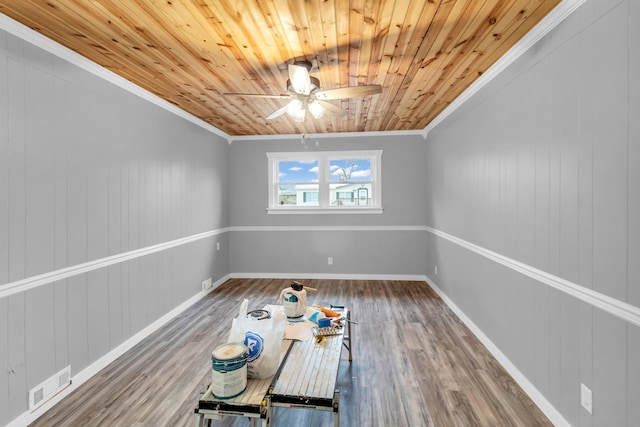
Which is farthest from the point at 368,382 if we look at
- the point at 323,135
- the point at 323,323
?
the point at 323,135

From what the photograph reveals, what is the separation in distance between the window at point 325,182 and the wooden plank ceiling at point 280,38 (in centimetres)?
221

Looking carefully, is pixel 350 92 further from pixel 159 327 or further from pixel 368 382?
pixel 159 327

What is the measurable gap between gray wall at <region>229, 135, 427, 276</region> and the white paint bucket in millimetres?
4074

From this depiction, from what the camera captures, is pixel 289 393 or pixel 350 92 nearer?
pixel 289 393

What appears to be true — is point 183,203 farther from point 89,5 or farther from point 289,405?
point 289,405

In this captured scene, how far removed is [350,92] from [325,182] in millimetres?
3103

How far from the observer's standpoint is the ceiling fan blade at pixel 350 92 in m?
2.38

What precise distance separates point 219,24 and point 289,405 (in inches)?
88.3

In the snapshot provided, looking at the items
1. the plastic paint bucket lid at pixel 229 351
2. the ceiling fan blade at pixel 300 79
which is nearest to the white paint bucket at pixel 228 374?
the plastic paint bucket lid at pixel 229 351

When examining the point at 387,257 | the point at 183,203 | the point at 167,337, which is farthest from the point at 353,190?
the point at 167,337

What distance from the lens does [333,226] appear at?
5.48m

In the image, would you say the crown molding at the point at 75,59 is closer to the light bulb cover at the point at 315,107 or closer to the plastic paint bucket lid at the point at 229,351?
the light bulb cover at the point at 315,107

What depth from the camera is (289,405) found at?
56.2 inches

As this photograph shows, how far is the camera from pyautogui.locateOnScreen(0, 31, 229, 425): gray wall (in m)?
1.91
